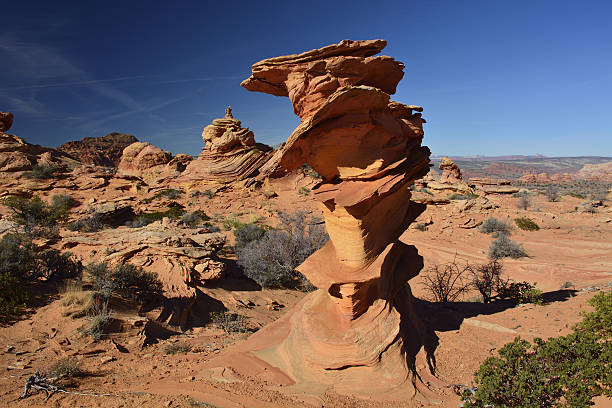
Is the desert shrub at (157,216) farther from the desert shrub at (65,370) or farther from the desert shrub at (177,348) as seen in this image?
the desert shrub at (65,370)

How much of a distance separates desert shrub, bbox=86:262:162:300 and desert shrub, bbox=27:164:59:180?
17043mm

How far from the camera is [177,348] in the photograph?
538 centimetres

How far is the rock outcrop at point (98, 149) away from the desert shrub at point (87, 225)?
135 feet

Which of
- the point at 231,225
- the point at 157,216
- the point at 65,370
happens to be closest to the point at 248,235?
the point at 231,225

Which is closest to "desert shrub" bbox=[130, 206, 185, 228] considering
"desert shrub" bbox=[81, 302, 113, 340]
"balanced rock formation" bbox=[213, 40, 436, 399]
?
"desert shrub" bbox=[81, 302, 113, 340]

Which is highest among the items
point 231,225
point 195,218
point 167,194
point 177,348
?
point 167,194

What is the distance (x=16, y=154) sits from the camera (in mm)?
20047

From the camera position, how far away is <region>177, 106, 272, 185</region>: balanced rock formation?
23359 millimetres

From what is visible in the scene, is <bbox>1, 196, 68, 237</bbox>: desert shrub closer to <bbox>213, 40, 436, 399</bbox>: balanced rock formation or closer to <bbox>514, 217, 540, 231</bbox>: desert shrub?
<bbox>213, 40, 436, 399</bbox>: balanced rock formation

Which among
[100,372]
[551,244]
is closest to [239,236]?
[100,372]

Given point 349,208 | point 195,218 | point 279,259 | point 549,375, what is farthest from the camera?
point 195,218

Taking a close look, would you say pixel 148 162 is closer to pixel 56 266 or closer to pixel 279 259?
pixel 279 259

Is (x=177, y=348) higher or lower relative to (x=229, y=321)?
higher

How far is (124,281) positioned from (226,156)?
18479 millimetres
